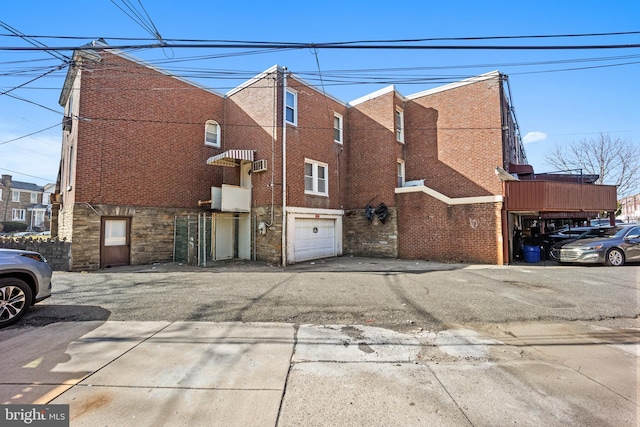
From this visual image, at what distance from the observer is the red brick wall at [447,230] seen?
11453 mm

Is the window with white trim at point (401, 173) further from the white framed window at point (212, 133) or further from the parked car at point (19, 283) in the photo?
the parked car at point (19, 283)

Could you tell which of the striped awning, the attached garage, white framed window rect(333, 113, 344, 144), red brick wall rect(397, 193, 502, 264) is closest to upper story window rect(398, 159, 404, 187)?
red brick wall rect(397, 193, 502, 264)

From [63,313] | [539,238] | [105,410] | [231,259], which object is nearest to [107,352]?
[105,410]

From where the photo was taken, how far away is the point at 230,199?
12.0m

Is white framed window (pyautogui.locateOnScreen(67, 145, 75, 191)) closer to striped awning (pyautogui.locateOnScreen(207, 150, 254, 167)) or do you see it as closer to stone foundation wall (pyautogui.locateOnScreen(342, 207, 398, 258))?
striped awning (pyautogui.locateOnScreen(207, 150, 254, 167))

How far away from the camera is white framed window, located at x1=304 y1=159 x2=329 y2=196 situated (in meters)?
13.4

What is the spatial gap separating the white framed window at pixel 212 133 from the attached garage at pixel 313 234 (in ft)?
19.2

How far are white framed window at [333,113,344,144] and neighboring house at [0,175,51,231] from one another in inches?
1621

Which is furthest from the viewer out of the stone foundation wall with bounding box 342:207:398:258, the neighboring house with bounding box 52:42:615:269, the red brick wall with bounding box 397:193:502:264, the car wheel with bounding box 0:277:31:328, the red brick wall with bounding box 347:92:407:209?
the red brick wall with bounding box 347:92:407:209

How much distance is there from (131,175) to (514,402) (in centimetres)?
1366

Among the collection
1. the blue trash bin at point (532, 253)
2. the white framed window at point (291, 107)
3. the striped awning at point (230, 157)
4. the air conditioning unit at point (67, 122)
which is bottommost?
the blue trash bin at point (532, 253)

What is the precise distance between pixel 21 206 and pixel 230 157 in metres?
45.3

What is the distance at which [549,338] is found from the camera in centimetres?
422

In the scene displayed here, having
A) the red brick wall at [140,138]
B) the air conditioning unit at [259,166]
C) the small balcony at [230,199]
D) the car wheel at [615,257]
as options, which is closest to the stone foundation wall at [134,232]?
the red brick wall at [140,138]
